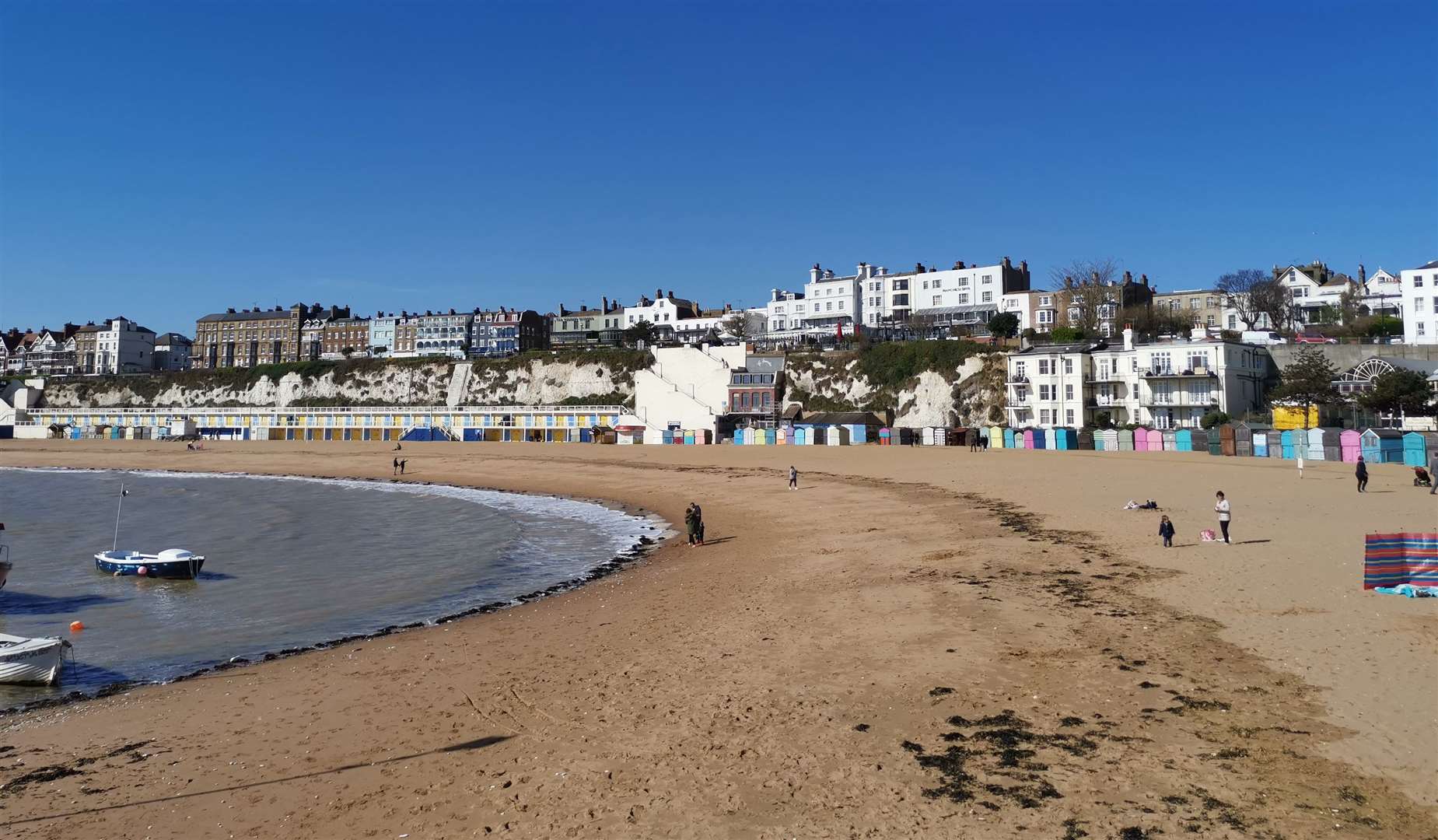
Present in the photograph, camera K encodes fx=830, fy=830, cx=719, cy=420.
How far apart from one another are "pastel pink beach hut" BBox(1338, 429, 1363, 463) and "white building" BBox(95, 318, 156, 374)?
168667mm

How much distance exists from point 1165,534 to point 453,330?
13402 cm

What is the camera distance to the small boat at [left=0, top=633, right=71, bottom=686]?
13625mm

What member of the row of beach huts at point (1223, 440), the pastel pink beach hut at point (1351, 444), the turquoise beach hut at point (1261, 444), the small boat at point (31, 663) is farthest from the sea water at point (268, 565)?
the pastel pink beach hut at point (1351, 444)

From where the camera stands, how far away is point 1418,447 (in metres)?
40.8

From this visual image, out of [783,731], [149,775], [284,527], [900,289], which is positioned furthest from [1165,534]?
[900,289]

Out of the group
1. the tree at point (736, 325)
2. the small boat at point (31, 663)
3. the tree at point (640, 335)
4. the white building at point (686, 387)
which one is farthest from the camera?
the tree at point (736, 325)

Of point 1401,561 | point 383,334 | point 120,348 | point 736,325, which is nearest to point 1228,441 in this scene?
point 1401,561

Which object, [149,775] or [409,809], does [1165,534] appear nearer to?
[409,809]

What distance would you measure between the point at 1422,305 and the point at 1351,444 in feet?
128

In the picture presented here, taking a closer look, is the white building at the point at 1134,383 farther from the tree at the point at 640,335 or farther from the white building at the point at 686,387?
the tree at the point at 640,335

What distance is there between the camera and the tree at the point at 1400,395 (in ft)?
169

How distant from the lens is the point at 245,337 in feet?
488

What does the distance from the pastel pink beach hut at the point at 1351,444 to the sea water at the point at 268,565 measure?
37263mm

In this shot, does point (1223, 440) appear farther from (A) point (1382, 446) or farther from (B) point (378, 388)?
(B) point (378, 388)
